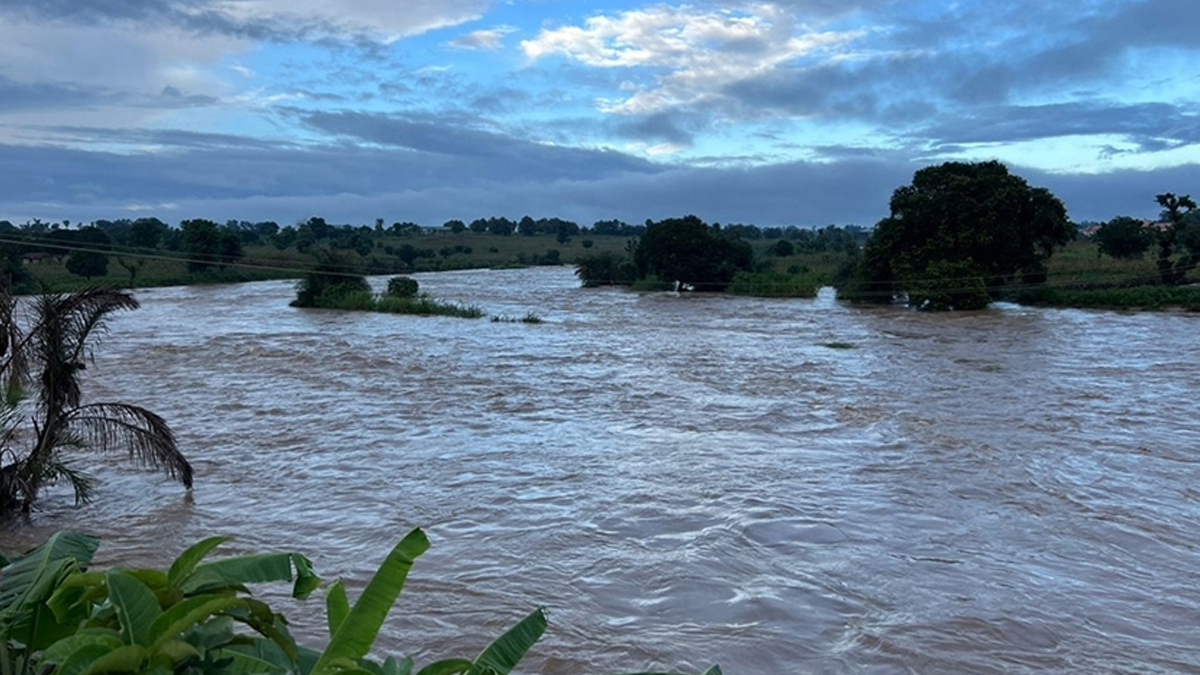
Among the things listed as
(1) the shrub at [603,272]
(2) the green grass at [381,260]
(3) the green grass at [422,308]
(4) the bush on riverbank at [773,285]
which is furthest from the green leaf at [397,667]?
(1) the shrub at [603,272]

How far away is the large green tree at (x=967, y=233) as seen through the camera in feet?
90.8

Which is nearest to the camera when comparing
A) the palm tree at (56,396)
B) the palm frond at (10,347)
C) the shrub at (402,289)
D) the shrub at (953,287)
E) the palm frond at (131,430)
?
the palm frond at (10,347)

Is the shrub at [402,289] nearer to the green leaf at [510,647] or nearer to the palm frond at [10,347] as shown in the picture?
the palm frond at [10,347]

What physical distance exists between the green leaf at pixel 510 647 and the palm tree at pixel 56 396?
6.21 metres

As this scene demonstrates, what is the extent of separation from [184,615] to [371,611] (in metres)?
0.26

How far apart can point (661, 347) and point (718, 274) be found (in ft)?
62.6

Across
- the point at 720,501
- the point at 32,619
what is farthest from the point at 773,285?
the point at 32,619

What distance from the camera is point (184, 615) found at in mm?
1296

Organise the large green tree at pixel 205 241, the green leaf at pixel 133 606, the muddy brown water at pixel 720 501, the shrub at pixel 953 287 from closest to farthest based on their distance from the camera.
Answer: the green leaf at pixel 133 606
the muddy brown water at pixel 720 501
the shrub at pixel 953 287
the large green tree at pixel 205 241

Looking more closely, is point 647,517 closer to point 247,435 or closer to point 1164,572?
point 1164,572

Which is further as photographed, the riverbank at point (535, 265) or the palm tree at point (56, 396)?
the riverbank at point (535, 265)

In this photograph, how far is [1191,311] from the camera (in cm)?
2550

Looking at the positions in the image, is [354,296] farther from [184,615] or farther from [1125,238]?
[184,615]

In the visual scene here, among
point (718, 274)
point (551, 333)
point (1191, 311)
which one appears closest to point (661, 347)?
point (551, 333)
